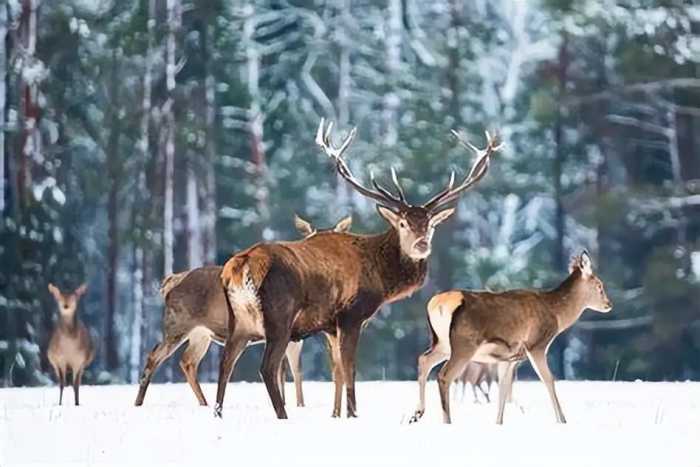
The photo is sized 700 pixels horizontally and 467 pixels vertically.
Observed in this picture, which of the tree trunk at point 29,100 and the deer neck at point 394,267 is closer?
the deer neck at point 394,267

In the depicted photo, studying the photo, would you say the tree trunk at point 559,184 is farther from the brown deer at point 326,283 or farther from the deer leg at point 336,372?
the deer leg at point 336,372

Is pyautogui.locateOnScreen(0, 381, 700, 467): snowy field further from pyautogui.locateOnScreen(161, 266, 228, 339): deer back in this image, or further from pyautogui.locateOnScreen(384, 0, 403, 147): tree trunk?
pyautogui.locateOnScreen(384, 0, 403, 147): tree trunk

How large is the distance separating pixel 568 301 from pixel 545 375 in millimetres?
782

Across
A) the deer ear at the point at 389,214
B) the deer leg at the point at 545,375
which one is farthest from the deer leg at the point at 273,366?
the deer leg at the point at 545,375

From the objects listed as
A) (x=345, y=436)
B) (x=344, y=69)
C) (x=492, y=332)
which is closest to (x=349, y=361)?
(x=492, y=332)

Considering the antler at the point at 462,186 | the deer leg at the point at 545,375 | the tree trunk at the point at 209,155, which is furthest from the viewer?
the tree trunk at the point at 209,155

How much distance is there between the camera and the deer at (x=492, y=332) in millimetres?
8797

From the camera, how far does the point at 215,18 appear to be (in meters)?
21.8

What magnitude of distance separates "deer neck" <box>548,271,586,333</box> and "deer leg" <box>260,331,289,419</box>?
5.89 feet

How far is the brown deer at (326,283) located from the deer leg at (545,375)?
2.97 ft

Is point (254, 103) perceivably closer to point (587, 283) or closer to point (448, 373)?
point (587, 283)

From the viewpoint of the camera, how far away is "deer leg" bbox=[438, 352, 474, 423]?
869 cm

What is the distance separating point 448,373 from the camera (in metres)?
8.70

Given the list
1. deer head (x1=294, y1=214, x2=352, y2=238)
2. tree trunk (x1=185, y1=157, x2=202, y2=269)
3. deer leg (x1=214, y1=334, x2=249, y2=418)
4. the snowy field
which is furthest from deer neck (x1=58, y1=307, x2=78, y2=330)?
tree trunk (x1=185, y1=157, x2=202, y2=269)
